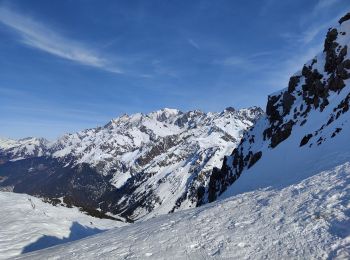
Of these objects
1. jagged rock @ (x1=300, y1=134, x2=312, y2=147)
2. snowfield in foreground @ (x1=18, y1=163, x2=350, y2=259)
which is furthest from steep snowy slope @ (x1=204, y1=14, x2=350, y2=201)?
snowfield in foreground @ (x1=18, y1=163, x2=350, y2=259)

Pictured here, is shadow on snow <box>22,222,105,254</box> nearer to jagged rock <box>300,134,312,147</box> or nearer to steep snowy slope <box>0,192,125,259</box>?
steep snowy slope <box>0,192,125,259</box>

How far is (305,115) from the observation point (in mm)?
81750

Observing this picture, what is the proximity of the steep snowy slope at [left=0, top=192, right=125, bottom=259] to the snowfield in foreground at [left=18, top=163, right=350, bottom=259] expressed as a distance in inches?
419

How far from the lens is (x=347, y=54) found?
245 ft

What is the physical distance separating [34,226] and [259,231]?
1014 inches

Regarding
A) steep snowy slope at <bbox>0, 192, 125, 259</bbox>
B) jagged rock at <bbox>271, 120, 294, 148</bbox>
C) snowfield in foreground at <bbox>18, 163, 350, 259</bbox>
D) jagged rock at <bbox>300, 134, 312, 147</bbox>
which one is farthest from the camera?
jagged rock at <bbox>271, 120, 294, 148</bbox>

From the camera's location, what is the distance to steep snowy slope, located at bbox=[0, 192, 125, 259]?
104 feet

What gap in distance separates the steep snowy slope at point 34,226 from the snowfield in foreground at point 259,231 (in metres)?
10.6

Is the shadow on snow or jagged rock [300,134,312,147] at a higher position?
jagged rock [300,134,312,147]

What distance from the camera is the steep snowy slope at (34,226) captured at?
31.7 meters

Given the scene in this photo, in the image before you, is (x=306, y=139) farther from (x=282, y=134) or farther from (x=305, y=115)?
(x=305, y=115)

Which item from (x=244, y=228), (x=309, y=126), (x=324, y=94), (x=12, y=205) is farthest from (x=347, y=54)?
(x=244, y=228)

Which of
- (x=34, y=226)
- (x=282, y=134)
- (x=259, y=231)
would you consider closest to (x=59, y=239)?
(x=34, y=226)

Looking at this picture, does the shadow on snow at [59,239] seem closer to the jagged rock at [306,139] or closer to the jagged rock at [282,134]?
the jagged rock at [306,139]
